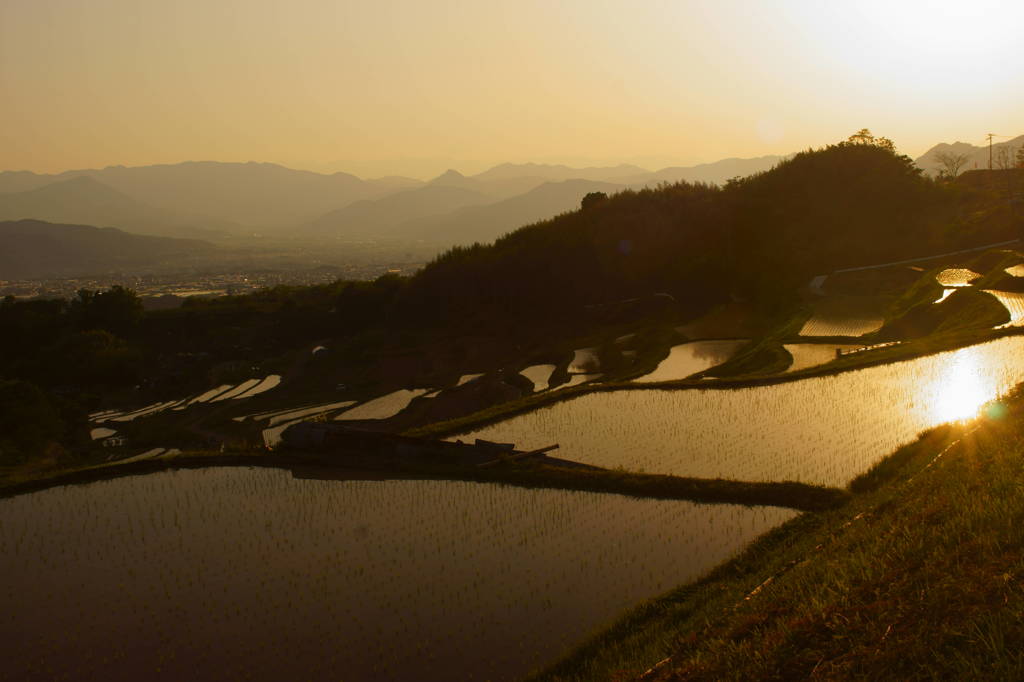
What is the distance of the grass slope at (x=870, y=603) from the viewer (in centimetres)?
689

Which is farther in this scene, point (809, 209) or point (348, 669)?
point (809, 209)

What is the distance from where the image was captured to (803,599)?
8.71 metres

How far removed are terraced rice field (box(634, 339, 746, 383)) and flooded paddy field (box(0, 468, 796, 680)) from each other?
42.2ft

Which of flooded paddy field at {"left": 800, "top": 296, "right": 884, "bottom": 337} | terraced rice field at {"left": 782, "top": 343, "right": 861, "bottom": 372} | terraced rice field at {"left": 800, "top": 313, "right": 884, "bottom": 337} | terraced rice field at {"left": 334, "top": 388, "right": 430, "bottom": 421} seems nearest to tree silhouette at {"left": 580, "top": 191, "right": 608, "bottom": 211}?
flooded paddy field at {"left": 800, "top": 296, "right": 884, "bottom": 337}

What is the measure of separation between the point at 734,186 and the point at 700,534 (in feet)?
189

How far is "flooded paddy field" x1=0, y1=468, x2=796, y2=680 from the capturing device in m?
10.7

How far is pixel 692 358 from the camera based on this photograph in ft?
105

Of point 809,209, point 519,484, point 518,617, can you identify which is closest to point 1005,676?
point 518,617

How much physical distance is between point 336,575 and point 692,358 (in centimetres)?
2207

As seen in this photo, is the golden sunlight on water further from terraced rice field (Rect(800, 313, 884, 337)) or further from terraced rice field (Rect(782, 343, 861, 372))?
terraced rice field (Rect(800, 313, 884, 337))

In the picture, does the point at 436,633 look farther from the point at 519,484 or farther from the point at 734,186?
the point at 734,186

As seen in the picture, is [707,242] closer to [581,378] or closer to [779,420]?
[581,378]

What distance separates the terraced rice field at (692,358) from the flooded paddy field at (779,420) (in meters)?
3.64

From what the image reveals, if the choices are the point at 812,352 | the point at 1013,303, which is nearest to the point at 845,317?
the point at 1013,303
